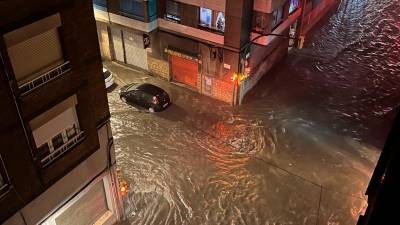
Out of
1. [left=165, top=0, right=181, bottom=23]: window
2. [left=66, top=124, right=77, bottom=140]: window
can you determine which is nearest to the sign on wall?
[left=165, top=0, right=181, bottom=23]: window

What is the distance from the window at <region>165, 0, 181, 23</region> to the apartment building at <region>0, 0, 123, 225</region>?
12.3 m

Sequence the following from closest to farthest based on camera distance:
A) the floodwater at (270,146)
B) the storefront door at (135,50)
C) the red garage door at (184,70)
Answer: the floodwater at (270,146) → the red garage door at (184,70) → the storefront door at (135,50)

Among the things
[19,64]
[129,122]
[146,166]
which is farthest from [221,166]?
[19,64]

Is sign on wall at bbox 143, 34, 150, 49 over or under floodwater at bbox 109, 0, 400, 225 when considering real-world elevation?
over

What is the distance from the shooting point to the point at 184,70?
98.5 ft

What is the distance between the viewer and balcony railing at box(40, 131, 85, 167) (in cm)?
1483

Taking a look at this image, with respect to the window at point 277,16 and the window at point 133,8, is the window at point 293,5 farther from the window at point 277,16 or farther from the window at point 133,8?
the window at point 133,8

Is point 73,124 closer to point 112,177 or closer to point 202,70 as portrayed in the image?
point 112,177

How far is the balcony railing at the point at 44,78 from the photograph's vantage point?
13.1 m

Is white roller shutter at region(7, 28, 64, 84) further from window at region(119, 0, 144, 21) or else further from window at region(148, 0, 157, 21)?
window at region(119, 0, 144, 21)

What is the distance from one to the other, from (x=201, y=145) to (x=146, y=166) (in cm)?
372

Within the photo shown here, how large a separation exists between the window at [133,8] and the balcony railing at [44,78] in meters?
13.5

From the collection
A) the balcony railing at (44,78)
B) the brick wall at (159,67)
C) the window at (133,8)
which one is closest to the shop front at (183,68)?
the brick wall at (159,67)

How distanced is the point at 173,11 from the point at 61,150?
14913 mm
